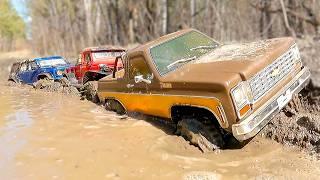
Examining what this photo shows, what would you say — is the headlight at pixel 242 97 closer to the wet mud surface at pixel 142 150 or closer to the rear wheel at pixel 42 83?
the wet mud surface at pixel 142 150

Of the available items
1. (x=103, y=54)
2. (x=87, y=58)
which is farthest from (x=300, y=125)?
(x=87, y=58)

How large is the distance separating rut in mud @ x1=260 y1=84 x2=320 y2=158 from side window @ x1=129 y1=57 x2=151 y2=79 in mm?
2153

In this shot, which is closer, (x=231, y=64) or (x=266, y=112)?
(x=266, y=112)

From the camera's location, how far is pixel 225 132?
707cm

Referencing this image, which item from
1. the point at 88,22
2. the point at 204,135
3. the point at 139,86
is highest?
the point at 88,22

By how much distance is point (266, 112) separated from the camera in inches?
261

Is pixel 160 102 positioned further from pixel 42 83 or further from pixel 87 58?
pixel 42 83

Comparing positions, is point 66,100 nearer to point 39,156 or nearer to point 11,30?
point 39,156

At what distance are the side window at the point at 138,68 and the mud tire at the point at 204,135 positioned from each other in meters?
1.27

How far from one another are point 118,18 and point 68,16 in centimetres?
688

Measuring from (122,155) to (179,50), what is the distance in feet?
7.41

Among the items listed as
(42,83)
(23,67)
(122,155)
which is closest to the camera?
(122,155)

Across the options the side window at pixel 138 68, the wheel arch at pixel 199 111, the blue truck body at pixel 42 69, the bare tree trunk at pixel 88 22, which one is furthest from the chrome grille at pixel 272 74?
the bare tree trunk at pixel 88 22

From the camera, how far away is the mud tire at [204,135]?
7027 millimetres
